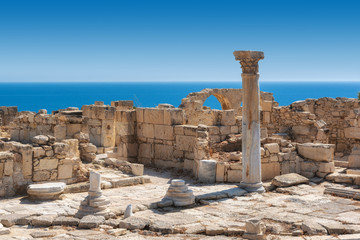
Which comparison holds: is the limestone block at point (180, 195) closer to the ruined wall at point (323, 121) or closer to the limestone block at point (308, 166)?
the limestone block at point (308, 166)

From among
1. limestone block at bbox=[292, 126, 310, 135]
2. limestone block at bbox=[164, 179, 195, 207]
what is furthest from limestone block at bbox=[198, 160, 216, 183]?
limestone block at bbox=[292, 126, 310, 135]

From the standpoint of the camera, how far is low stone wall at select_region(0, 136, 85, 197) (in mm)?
10406

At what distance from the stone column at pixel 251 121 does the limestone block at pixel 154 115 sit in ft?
13.6

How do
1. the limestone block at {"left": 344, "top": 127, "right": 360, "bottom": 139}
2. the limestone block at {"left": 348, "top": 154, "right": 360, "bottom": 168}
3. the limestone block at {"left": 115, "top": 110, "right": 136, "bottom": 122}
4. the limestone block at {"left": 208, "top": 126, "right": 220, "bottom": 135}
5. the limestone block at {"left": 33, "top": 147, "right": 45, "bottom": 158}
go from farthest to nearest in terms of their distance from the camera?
1. the limestone block at {"left": 344, "top": 127, "right": 360, "bottom": 139}
2. the limestone block at {"left": 115, "top": 110, "right": 136, "bottom": 122}
3. the limestone block at {"left": 208, "top": 126, "right": 220, "bottom": 135}
4. the limestone block at {"left": 348, "top": 154, "right": 360, "bottom": 168}
5. the limestone block at {"left": 33, "top": 147, "right": 45, "bottom": 158}

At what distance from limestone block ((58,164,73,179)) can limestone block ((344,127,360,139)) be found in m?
12.6

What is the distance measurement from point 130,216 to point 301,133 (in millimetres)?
11201

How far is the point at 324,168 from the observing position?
13.2 metres

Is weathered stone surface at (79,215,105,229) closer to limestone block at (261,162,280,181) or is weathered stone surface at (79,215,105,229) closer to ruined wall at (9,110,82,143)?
limestone block at (261,162,280,181)

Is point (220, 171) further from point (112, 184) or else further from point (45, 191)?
point (45, 191)

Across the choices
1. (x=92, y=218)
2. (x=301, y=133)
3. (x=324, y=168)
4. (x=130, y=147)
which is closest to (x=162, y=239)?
(x=92, y=218)

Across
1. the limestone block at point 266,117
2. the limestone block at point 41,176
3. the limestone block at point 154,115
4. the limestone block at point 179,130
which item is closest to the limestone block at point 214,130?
the limestone block at point 179,130

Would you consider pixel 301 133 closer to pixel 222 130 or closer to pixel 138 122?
pixel 222 130

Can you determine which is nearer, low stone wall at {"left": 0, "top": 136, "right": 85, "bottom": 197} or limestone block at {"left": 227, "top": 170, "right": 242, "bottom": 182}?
low stone wall at {"left": 0, "top": 136, "right": 85, "bottom": 197}

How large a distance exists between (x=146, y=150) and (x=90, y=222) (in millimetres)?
7119
